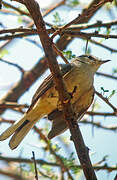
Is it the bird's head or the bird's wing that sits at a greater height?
the bird's head

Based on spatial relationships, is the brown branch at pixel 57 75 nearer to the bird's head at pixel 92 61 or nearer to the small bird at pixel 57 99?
the small bird at pixel 57 99

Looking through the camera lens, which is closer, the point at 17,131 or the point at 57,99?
the point at 17,131

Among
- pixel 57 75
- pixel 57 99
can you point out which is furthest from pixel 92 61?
pixel 57 75

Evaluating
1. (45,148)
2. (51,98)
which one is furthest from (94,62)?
(45,148)

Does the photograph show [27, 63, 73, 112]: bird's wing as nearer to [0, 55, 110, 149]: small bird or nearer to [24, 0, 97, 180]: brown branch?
[0, 55, 110, 149]: small bird

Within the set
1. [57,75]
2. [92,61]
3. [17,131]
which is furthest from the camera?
[92,61]

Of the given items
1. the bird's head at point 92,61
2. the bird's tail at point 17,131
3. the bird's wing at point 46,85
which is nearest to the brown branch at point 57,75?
the bird's tail at point 17,131

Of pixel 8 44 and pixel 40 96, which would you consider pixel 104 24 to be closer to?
pixel 40 96

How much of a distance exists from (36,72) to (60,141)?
1.34 metres

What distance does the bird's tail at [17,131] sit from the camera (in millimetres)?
3924

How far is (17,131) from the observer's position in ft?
13.8

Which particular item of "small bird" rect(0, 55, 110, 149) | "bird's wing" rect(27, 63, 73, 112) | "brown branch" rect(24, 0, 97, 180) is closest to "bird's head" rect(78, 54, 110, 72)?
"small bird" rect(0, 55, 110, 149)

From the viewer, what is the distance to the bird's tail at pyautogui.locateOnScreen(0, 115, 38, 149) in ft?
12.9

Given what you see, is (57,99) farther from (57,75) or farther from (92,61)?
(57,75)
